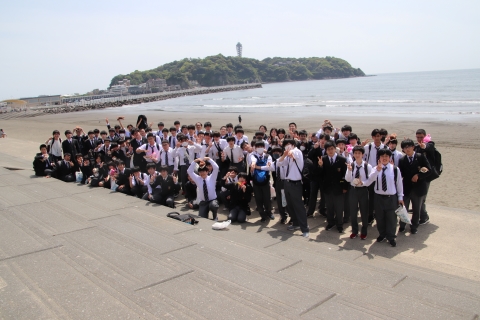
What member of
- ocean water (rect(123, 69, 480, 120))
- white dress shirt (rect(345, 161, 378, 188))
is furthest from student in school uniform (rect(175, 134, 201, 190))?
ocean water (rect(123, 69, 480, 120))

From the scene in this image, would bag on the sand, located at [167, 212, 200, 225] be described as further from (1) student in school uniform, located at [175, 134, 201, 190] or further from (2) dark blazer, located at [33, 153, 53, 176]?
(2) dark blazer, located at [33, 153, 53, 176]

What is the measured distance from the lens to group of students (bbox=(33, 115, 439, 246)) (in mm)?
6383

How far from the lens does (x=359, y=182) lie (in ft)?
20.8

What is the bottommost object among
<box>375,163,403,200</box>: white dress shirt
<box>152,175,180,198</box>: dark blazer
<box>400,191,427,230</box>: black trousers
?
<box>400,191,427,230</box>: black trousers

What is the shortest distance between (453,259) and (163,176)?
5.94m

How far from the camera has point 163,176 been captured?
849cm

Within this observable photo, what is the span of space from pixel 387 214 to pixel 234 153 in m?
3.84

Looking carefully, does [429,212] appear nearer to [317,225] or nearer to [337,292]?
[317,225]

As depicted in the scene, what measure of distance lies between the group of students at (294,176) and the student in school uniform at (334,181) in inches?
0.7

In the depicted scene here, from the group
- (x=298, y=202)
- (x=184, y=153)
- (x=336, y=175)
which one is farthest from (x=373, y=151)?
(x=184, y=153)

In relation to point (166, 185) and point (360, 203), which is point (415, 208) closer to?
point (360, 203)

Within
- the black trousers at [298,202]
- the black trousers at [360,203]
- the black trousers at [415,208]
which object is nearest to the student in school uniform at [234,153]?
the black trousers at [298,202]

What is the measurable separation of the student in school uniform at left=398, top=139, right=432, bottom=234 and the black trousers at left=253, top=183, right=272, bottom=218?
2.59 metres

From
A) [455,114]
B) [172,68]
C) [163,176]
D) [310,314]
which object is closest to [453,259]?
[310,314]
